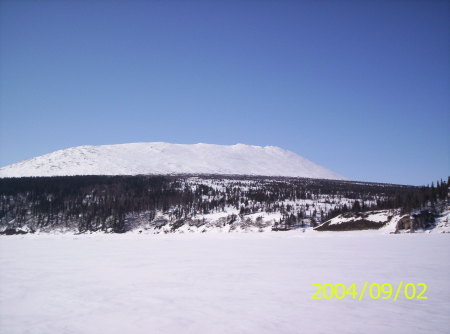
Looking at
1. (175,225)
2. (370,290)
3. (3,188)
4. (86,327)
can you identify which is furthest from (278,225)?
(3,188)

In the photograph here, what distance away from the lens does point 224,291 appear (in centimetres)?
1384

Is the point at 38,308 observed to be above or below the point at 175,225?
above

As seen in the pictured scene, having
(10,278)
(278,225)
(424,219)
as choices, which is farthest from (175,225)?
(10,278)

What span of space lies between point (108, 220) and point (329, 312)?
118932 mm

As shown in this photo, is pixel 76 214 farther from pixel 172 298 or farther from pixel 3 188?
pixel 172 298

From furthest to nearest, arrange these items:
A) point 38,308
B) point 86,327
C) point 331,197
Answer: point 331,197 < point 38,308 < point 86,327

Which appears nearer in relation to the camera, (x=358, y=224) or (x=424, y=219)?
(x=424, y=219)

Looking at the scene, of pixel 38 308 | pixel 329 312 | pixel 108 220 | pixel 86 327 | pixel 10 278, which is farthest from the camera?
pixel 108 220
